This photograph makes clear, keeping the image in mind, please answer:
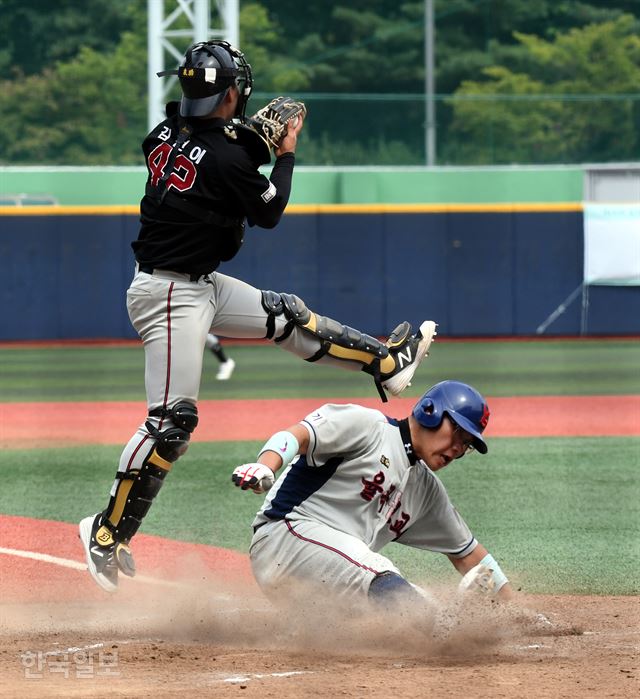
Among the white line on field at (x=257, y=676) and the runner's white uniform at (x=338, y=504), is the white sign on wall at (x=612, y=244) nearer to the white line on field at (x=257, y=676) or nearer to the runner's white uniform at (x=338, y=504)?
the runner's white uniform at (x=338, y=504)

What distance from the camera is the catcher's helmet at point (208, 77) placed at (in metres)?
5.38

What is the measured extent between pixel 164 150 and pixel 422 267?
45.6 ft

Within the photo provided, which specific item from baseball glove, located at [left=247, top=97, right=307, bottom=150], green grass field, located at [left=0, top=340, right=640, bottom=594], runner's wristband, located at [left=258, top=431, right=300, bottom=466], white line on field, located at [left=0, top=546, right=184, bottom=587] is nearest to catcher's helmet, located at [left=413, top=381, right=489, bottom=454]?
runner's wristband, located at [left=258, top=431, right=300, bottom=466]

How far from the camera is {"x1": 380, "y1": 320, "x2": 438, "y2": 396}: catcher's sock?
5.74 metres

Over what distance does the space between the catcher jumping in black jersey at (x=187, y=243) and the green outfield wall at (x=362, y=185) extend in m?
17.7

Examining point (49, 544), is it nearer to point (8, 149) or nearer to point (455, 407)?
point (455, 407)

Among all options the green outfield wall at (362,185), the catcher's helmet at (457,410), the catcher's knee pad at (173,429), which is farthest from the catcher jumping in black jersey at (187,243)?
the green outfield wall at (362,185)

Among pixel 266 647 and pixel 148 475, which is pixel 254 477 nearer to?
pixel 266 647

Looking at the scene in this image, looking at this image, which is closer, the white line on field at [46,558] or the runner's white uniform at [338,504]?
the runner's white uniform at [338,504]

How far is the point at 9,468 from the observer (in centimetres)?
931

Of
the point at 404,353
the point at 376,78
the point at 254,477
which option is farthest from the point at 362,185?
the point at 254,477

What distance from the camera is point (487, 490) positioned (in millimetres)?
8391

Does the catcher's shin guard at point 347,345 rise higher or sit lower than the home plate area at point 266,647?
higher

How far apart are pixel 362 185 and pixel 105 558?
19.4m
